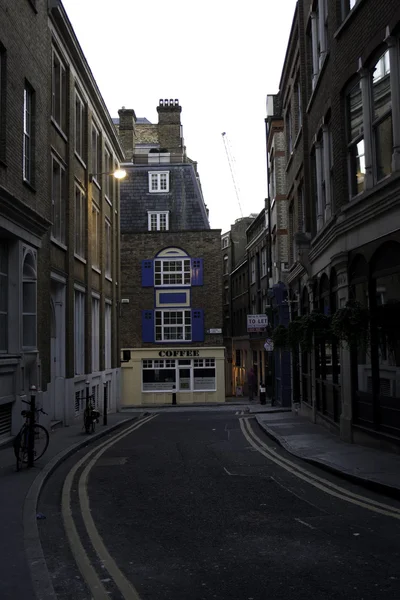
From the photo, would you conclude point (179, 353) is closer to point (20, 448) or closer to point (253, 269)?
point (253, 269)

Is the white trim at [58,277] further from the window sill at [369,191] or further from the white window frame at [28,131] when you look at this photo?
the window sill at [369,191]

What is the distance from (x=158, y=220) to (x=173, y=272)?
4.35m

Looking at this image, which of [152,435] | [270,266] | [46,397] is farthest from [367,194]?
[270,266]

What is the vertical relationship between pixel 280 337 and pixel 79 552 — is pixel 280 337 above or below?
above

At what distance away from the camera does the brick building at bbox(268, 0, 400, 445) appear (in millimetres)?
12484

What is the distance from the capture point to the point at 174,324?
156 feet

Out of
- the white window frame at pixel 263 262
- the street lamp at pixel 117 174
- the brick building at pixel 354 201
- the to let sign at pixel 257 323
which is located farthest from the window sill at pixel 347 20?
the white window frame at pixel 263 262

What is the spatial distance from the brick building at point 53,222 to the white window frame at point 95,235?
5 cm

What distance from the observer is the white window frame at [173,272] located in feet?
156

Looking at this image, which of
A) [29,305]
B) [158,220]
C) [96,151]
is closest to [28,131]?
[29,305]

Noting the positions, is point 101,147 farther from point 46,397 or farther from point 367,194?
point 367,194

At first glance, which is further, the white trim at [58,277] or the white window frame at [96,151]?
the white window frame at [96,151]

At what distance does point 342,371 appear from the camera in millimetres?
15609

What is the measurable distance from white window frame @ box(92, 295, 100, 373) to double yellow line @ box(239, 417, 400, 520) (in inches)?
534
